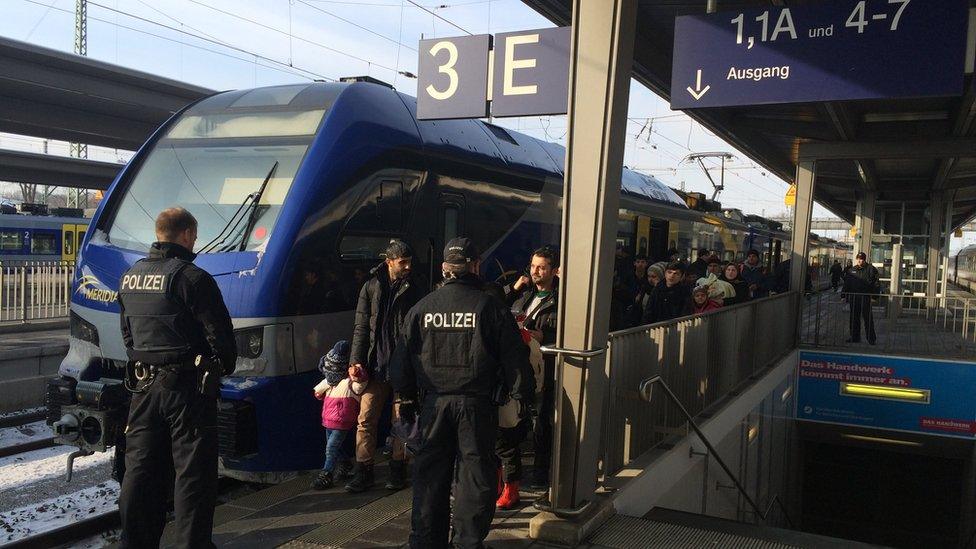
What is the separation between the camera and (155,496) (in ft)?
13.0

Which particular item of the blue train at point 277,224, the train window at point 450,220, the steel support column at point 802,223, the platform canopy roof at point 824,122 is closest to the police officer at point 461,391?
the blue train at point 277,224

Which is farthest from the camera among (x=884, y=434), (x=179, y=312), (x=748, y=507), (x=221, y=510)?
(x=884, y=434)

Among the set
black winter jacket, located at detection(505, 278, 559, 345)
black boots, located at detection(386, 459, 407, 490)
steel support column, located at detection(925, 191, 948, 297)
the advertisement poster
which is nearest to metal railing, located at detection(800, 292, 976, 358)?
the advertisement poster

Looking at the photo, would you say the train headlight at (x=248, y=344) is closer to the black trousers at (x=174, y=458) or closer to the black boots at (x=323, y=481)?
the black boots at (x=323, y=481)

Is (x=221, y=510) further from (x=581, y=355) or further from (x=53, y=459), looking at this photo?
(x=53, y=459)

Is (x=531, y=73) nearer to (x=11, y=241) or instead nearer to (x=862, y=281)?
(x=862, y=281)

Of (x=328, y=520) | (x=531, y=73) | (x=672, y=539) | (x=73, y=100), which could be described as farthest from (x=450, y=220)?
(x=73, y=100)

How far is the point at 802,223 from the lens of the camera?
13.5 meters

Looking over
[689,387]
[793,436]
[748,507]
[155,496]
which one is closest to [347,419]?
[155,496]

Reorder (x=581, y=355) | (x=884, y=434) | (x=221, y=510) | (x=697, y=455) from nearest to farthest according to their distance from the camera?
1. (x=581, y=355)
2. (x=221, y=510)
3. (x=697, y=455)
4. (x=884, y=434)

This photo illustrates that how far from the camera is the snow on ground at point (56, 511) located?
547 cm

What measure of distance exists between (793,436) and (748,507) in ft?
17.0

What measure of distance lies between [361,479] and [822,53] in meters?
4.56

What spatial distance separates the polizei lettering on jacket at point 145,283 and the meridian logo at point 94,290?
6.59 feet
